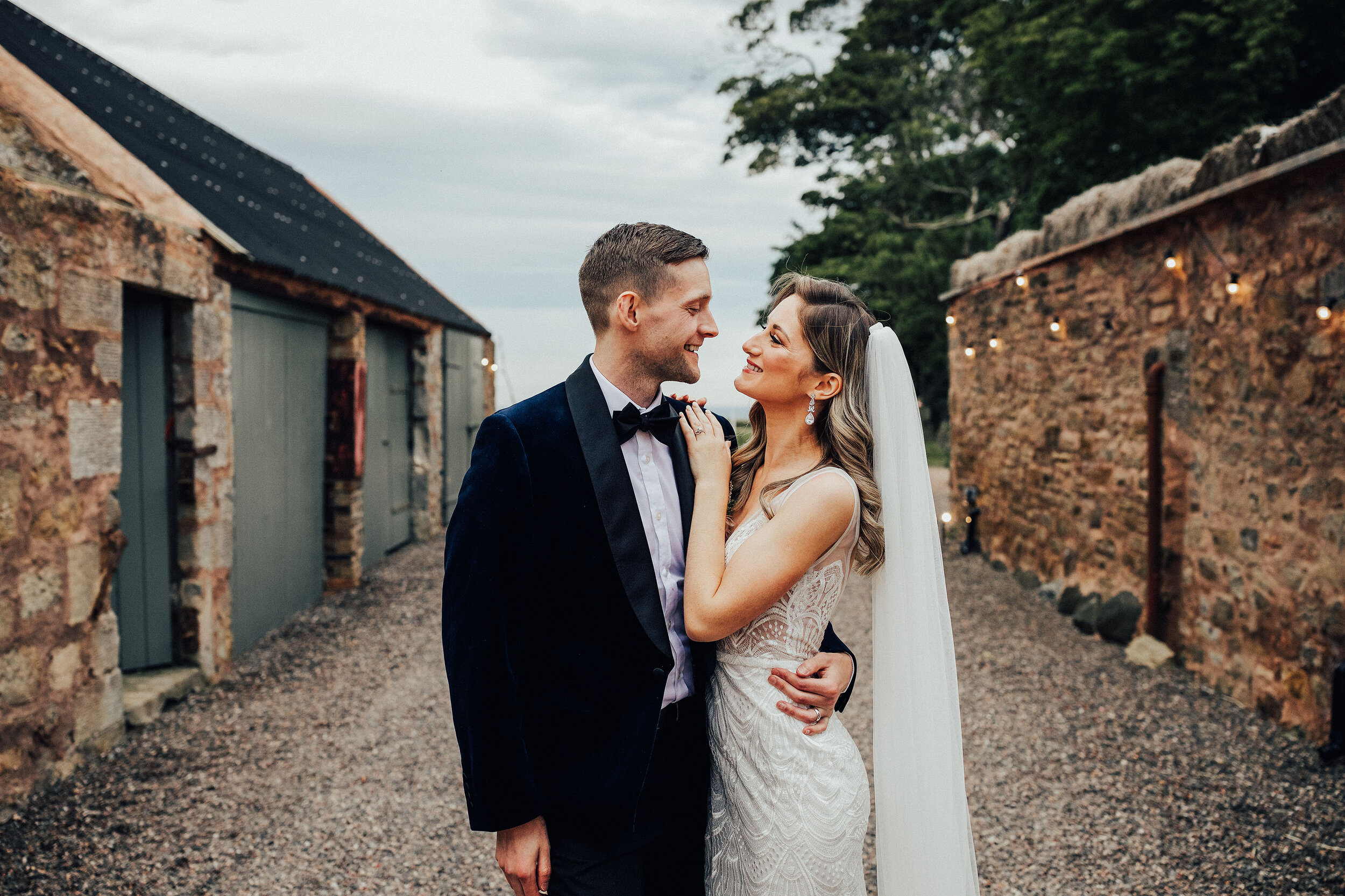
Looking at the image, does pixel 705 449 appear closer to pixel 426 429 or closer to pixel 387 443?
pixel 387 443

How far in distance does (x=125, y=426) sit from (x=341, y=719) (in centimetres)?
205

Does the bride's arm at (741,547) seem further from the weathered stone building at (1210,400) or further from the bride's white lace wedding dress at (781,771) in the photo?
the weathered stone building at (1210,400)

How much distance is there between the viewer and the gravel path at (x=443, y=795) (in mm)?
3285

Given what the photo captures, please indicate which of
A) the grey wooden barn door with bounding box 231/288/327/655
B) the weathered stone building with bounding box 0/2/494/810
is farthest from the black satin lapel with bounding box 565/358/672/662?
the grey wooden barn door with bounding box 231/288/327/655

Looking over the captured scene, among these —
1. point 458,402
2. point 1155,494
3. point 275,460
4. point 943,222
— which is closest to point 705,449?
point 1155,494

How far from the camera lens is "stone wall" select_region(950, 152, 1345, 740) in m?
4.26

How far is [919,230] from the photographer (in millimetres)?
19031

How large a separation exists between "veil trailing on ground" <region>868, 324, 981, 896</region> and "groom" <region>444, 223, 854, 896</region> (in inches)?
10.5

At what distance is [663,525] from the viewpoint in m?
2.03

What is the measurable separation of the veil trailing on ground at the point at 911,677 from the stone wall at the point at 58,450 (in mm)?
3509

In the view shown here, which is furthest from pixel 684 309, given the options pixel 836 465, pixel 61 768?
pixel 61 768

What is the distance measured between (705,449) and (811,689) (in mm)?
621

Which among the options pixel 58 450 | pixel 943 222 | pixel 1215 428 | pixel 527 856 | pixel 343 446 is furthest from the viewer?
pixel 943 222

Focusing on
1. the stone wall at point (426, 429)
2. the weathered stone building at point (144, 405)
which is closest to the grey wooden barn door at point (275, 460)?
the weathered stone building at point (144, 405)
